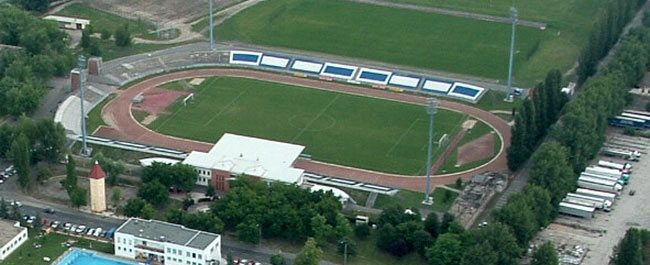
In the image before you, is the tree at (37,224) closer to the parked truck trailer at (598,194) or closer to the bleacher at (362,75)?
the bleacher at (362,75)

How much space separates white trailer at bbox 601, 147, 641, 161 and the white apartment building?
53924mm

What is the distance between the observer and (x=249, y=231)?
99750mm

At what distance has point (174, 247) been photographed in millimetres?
97188

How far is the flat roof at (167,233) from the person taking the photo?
9750 centimetres

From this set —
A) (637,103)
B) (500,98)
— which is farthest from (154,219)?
(637,103)

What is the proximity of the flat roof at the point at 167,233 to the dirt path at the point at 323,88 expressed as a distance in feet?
60.8

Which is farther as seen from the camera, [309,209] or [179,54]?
[179,54]

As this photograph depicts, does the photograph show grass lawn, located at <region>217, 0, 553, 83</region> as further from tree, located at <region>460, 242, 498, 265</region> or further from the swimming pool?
the swimming pool

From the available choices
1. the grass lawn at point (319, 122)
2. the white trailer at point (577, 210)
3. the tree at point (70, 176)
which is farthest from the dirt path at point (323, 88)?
the tree at point (70, 176)

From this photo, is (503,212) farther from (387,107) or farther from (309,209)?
(387,107)

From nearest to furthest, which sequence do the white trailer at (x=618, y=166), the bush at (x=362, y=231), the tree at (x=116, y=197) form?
the bush at (x=362, y=231) → the tree at (x=116, y=197) → the white trailer at (x=618, y=166)

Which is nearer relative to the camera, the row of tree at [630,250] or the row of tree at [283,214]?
the row of tree at [630,250]

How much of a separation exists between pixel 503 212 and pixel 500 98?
34953 millimetres

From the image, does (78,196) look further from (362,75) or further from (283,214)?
(362,75)
